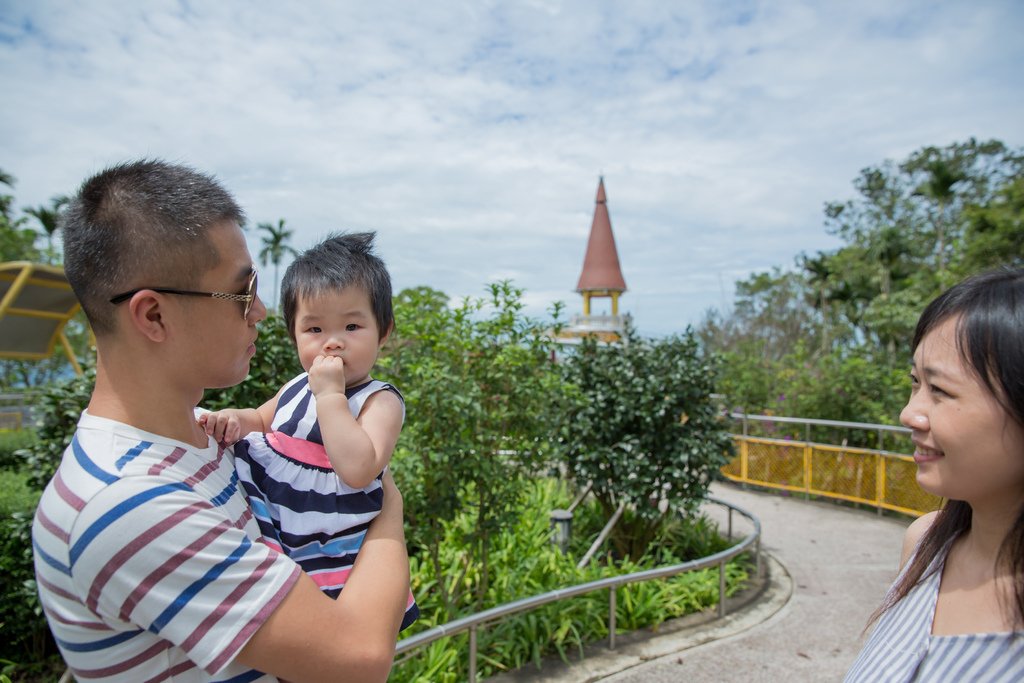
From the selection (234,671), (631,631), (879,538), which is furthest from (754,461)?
(234,671)

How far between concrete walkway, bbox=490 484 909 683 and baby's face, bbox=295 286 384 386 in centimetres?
304

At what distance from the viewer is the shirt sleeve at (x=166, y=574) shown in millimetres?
855

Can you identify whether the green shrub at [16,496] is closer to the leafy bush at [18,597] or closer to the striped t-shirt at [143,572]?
the leafy bush at [18,597]

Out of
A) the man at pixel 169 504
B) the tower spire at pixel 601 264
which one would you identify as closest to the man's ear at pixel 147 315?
the man at pixel 169 504

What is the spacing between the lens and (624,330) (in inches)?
254

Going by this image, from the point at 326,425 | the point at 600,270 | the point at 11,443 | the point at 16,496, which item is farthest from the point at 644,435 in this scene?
the point at 600,270

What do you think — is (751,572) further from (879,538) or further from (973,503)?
(973,503)

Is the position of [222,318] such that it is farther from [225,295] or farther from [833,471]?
[833,471]

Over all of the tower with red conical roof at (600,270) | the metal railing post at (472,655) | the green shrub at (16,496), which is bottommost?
the metal railing post at (472,655)

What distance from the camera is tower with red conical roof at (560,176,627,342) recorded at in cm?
1998

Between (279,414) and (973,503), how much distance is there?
1.47 m

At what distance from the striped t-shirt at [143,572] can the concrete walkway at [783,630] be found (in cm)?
332

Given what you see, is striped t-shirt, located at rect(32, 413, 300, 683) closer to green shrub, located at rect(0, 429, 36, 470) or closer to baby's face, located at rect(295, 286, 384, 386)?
baby's face, located at rect(295, 286, 384, 386)

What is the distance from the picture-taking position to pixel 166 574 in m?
0.86
